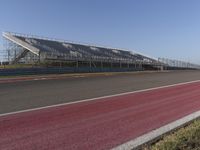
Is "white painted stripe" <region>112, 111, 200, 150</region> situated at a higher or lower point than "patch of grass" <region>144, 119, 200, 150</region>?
lower

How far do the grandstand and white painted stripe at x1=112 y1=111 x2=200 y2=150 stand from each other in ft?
163

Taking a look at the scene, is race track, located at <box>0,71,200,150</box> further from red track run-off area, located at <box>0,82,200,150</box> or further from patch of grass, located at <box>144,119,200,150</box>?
patch of grass, located at <box>144,119,200,150</box>

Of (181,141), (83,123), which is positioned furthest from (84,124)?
(181,141)

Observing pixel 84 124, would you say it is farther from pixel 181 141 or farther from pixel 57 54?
pixel 57 54

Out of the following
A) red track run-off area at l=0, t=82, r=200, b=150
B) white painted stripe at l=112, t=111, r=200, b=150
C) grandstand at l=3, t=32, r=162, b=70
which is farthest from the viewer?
grandstand at l=3, t=32, r=162, b=70

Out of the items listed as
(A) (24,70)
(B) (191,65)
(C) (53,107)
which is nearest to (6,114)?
(C) (53,107)

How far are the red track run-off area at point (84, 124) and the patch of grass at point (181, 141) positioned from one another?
723 millimetres

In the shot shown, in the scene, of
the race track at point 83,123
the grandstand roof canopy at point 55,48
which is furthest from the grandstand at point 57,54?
the race track at point 83,123

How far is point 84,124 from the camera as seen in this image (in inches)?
330

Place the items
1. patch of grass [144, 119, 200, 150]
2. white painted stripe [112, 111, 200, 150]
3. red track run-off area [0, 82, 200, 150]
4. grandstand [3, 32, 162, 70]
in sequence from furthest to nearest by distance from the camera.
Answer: grandstand [3, 32, 162, 70], red track run-off area [0, 82, 200, 150], white painted stripe [112, 111, 200, 150], patch of grass [144, 119, 200, 150]

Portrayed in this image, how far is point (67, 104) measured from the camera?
12.4 meters

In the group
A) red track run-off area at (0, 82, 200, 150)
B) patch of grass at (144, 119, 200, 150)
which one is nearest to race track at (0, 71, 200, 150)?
red track run-off area at (0, 82, 200, 150)

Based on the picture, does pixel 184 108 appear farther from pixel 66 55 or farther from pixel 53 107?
pixel 66 55

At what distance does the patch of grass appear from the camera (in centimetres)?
610
